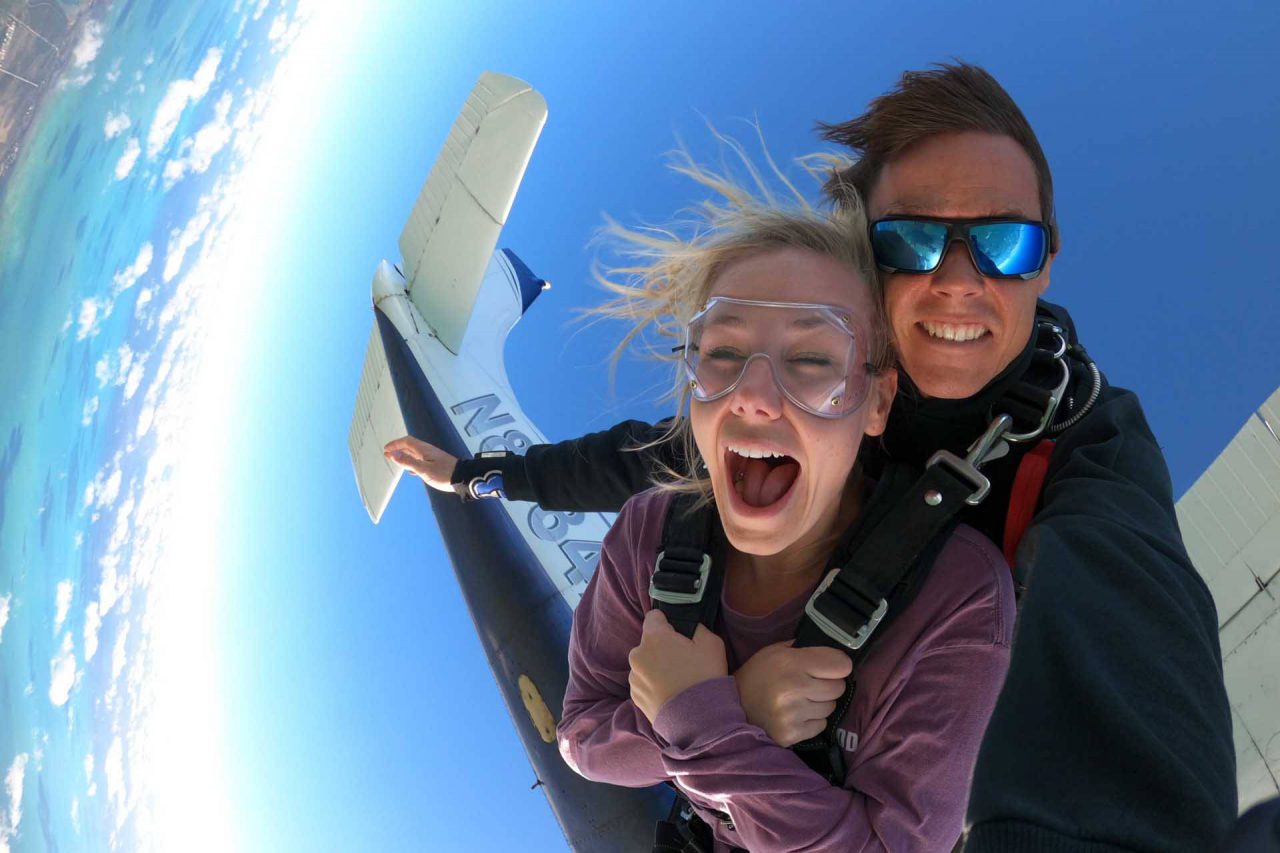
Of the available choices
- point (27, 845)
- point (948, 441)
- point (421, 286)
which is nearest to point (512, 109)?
point (421, 286)

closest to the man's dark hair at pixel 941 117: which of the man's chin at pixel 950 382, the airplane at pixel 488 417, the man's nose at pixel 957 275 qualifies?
the man's nose at pixel 957 275

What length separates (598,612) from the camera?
1873 millimetres

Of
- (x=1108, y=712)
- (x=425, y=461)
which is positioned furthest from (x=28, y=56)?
(x=1108, y=712)

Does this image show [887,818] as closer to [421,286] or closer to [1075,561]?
[1075,561]

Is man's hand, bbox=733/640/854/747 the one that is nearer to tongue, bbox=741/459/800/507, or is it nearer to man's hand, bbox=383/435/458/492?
tongue, bbox=741/459/800/507

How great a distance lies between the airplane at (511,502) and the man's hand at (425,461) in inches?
76.9

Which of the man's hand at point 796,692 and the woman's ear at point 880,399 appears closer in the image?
the man's hand at point 796,692

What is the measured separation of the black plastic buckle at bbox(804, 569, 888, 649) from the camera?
4.62ft

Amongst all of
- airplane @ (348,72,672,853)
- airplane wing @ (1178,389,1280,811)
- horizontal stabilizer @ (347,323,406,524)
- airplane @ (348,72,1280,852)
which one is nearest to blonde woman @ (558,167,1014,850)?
airplane @ (348,72,1280,852)

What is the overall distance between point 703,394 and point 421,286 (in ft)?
26.5

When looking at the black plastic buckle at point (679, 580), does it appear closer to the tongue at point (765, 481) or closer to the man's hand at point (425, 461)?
the tongue at point (765, 481)

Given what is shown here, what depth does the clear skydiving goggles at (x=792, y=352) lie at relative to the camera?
155 cm

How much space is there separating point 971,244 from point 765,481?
750 mm

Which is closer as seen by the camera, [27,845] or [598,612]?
[598,612]
